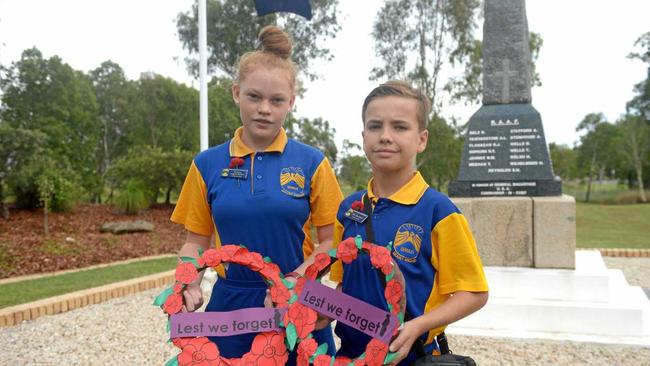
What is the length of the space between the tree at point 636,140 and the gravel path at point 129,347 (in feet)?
117

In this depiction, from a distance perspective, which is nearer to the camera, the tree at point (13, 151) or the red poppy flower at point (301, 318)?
the red poppy flower at point (301, 318)

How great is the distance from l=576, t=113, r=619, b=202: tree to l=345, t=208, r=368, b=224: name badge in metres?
43.9

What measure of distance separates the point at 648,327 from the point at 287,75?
4.55m

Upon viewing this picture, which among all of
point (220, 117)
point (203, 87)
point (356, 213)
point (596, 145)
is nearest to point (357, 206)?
point (356, 213)

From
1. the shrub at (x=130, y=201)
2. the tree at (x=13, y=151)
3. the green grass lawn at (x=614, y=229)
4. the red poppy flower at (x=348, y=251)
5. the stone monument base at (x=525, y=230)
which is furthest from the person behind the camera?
the shrub at (x=130, y=201)

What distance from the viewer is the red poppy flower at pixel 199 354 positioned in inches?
63.7

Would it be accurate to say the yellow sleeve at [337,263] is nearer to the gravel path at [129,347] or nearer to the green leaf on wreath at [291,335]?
the green leaf on wreath at [291,335]

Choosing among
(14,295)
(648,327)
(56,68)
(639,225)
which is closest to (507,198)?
(648,327)

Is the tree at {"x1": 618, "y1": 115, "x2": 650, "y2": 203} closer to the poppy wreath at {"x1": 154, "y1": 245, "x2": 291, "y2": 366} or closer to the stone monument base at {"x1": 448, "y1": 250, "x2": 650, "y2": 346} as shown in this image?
the stone monument base at {"x1": 448, "y1": 250, "x2": 650, "y2": 346}

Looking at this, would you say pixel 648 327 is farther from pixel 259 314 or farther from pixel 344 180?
pixel 344 180

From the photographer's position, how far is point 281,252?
1932 mm

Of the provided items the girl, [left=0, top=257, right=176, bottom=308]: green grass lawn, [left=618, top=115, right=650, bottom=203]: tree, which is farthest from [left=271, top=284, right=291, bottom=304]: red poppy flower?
[left=618, top=115, right=650, bottom=203]: tree

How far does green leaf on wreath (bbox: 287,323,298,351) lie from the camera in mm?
1563

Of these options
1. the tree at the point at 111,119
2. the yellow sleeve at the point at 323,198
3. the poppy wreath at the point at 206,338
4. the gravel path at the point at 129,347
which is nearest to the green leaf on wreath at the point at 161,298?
the poppy wreath at the point at 206,338
